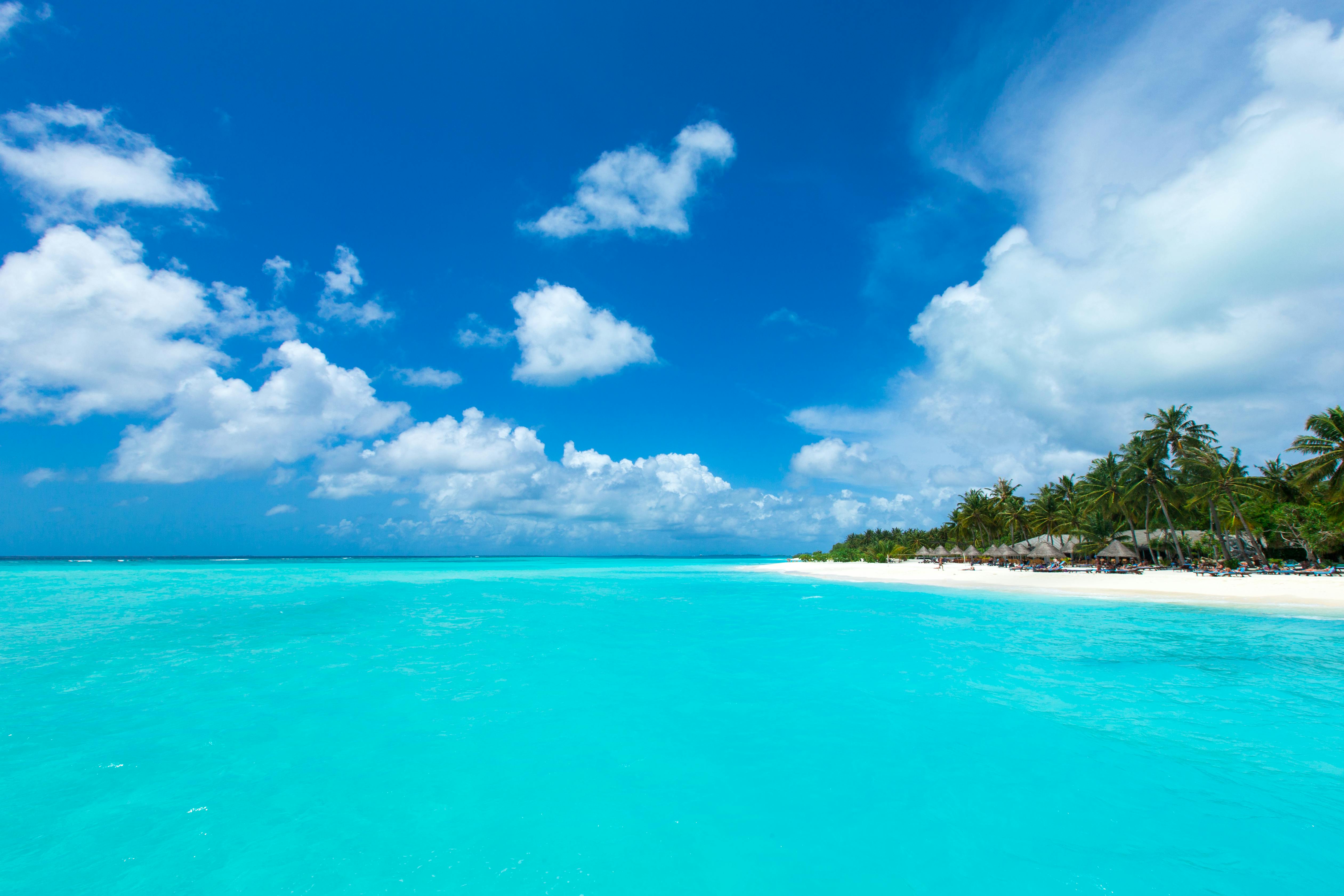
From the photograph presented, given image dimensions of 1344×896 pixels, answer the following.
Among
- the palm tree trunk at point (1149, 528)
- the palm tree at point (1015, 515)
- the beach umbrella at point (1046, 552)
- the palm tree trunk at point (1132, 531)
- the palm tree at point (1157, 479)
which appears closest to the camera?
the palm tree at point (1157, 479)

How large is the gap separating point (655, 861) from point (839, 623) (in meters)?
17.4

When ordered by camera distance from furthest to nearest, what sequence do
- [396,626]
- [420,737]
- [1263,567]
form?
[1263,567]
[396,626]
[420,737]

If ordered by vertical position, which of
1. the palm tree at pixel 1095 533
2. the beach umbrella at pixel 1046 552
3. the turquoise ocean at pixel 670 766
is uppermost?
the palm tree at pixel 1095 533

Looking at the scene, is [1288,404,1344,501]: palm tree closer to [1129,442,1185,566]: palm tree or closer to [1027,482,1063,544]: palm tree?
[1129,442,1185,566]: palm tree

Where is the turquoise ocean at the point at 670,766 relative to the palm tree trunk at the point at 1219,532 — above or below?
below

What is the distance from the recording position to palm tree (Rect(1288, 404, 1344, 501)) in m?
34.0

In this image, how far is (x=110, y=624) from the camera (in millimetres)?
20078

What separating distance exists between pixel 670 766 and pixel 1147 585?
1607 inches

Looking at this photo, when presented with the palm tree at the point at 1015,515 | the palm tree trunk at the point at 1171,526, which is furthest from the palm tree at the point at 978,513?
the palm tree trunk at the point at 1171,526

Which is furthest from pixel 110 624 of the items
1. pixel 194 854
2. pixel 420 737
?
pixel 194 854

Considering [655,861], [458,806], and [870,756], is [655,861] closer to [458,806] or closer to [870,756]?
[458,806]

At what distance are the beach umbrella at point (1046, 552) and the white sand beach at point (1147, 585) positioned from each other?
395 centimetres

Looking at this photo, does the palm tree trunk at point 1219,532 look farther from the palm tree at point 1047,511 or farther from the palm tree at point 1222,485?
the palm tree at point 1047,511

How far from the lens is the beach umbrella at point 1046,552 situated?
2302 inches
